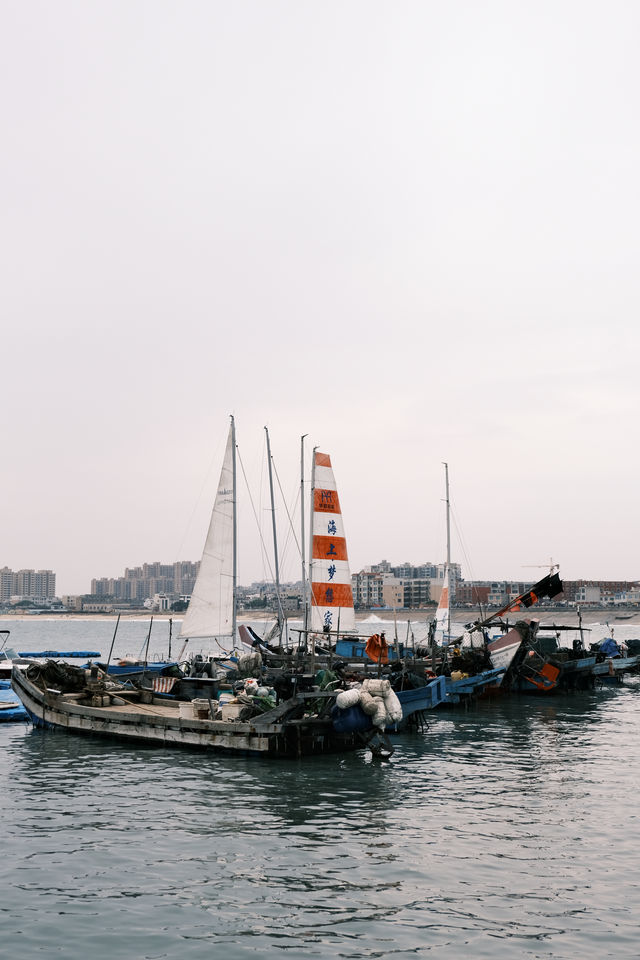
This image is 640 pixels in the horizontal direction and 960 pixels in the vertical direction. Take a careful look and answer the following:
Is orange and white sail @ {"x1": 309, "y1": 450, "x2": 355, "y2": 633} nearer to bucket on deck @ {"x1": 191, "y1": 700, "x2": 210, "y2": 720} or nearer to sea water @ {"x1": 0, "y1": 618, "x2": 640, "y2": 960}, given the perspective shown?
bucket on deck @ {"x1": 191, "y1": 700, "x2": 210, "y2": 720}

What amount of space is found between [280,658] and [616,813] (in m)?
26.8

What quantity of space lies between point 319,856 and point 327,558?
35.0 m

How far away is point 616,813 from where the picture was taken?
20266 millimetres

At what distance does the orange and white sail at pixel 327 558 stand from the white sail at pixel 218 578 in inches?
200

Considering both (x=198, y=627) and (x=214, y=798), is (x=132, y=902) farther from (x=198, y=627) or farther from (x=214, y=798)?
(x=198, y=627)

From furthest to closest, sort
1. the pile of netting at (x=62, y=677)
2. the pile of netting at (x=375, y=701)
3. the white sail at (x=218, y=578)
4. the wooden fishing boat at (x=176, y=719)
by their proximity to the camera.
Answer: the white sail at (x=218, y=578) → the pile of netting at (x=62, y=677) → the wooden fishing boat at (x=176, y=719) → the pile of netting at (x=375, y=701)

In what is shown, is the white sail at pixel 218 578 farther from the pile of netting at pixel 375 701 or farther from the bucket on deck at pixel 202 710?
the pile of netting at pixel 375 701

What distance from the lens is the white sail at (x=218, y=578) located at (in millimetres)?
49781

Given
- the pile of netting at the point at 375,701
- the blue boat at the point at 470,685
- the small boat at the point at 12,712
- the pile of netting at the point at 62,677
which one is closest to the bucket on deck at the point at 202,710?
the pile of netting at the point at 375,701

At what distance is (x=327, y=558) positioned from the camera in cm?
5144

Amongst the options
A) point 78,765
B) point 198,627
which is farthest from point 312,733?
point 198,627

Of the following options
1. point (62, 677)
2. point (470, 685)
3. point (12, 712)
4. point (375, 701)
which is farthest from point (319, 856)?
point (470, 685)

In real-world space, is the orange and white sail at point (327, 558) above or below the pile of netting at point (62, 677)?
above

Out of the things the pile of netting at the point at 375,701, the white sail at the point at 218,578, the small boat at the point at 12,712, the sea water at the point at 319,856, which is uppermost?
the white sail at the point at 218,578
